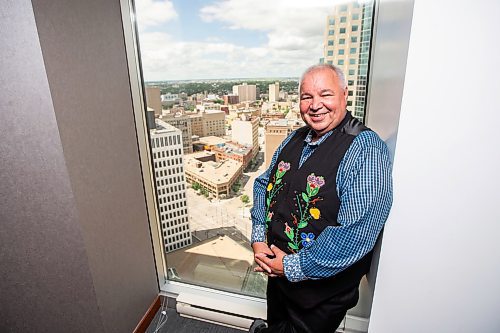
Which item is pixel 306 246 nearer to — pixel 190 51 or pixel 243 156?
pixel 243 156

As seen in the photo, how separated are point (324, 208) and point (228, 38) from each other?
1.14 m

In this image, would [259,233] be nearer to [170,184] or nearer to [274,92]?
[274,92]

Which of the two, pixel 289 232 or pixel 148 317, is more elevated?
pixel 289 232

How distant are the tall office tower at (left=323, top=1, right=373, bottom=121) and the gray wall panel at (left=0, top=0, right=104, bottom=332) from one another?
1339mm

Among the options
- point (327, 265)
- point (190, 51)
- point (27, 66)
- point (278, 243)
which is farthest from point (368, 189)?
point (27, 66)

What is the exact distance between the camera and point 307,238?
1066mm

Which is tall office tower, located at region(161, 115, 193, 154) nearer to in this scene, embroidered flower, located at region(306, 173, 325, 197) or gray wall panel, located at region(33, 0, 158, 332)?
gray wall panel, located at region(33, 0, 158, 332)

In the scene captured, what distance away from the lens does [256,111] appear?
1.66m

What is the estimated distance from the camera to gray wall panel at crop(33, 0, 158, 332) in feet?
3.84

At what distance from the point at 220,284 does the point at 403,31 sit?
198 centimetres

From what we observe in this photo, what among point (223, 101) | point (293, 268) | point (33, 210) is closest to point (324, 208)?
point (293, 268)

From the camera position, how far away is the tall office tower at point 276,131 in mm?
1591

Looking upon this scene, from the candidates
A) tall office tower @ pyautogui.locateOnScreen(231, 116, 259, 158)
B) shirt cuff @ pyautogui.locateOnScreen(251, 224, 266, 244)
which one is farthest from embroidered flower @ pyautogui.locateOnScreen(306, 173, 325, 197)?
tall office tower @ pyautogui.locateOnScreen(231, 116, 259, 158)

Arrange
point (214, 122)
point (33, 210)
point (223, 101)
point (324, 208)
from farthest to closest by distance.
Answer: point (214, 122)
point (223, 101)
point (33, 210)
point (324, 208)
